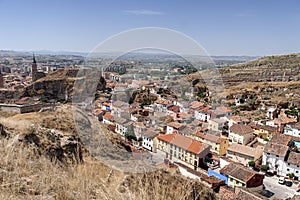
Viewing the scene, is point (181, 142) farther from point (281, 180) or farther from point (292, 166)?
point (292, 166)

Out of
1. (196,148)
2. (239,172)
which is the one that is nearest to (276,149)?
(239,172)

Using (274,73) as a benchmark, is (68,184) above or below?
above

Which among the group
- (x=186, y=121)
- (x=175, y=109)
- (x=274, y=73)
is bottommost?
(x=186, y=121)

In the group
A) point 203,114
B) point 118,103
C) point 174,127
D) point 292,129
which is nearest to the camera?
point 118,103

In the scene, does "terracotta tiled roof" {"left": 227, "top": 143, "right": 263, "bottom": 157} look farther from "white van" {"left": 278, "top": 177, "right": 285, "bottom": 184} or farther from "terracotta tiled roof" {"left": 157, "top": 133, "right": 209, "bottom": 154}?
"terracotta tiled roof" {"left": 157, "top": 133, "right": 209, "bottom": 154}

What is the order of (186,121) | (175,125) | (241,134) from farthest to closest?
1. (186,121)
2. (241,134)
3. (175,125)

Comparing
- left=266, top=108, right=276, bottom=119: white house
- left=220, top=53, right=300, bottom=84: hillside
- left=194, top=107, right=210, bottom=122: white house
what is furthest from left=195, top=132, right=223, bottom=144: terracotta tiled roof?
left=220, top=53, right=300, bottom=84: hillside

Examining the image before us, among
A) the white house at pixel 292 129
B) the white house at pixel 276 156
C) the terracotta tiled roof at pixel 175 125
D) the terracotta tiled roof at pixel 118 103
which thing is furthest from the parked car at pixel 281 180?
the terracotta tiled roof at pixel 118 103
